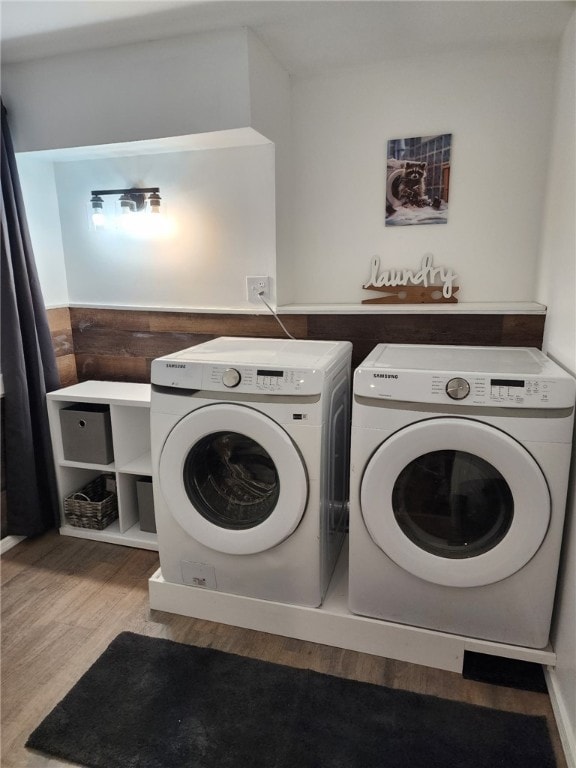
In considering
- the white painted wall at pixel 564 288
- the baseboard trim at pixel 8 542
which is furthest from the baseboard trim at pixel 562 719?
the baseboard trim at pixel 8 542

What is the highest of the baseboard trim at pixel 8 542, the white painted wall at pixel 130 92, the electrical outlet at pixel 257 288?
the white painted wall at pixel 130 92

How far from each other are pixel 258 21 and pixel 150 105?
1.71 feet

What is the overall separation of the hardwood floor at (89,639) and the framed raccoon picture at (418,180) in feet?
5.90

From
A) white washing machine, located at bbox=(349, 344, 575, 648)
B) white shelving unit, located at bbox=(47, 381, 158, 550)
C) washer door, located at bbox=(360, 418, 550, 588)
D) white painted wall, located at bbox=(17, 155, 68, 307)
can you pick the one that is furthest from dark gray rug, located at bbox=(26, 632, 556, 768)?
white painted wall, located at bbox=(17, 155, 68, 307)

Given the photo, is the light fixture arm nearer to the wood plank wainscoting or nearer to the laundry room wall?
the laundry room wall

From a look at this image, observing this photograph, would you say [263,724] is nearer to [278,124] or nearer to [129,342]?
[129,342]

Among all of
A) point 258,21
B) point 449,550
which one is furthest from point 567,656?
point 258,21

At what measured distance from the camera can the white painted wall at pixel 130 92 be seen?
1.81m

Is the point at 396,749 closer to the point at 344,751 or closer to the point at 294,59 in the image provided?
the point at 344,751

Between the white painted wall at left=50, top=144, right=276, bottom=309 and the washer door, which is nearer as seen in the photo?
the washer door

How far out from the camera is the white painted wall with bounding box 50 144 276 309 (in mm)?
2211

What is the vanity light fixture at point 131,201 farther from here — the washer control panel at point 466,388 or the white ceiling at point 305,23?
the washer control panel at point 466,388

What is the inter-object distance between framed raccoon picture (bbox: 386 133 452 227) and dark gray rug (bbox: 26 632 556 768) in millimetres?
1862

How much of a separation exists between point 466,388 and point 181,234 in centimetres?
160
